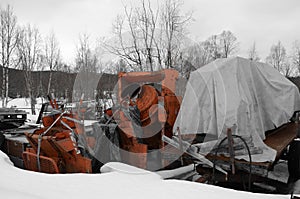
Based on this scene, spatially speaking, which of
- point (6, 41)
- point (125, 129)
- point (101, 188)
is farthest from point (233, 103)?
point (6, 41)

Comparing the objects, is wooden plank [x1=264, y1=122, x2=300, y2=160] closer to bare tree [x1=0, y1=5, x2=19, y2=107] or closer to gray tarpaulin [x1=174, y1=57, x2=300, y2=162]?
gray tarpaulin [x1=174, y1=57, x2=300, y2=162]

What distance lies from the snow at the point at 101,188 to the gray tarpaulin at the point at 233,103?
5.17ft

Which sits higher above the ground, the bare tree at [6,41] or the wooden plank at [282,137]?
the bare tree at [6,41]

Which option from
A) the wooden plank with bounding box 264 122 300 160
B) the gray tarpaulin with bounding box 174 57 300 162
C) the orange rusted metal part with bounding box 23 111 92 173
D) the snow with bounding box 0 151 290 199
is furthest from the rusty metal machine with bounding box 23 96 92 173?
the wooden plank with bounding box 264 122 300 160

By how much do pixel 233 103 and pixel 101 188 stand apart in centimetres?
258

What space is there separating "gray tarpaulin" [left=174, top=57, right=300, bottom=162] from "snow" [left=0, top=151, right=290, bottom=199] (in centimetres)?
158

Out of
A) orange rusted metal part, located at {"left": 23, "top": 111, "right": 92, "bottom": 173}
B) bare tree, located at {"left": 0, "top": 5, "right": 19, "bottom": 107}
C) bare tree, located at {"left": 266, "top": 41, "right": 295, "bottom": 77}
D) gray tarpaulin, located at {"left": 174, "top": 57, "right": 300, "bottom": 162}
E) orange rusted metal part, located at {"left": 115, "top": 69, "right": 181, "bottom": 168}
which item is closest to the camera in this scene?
gray tarpaulin, located at {"left": 174, "top": 57, "right": 300, "bottom": 162}

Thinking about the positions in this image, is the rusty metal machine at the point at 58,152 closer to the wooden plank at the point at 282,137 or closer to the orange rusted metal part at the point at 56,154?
the orange rusted metal part at the point at 56,154

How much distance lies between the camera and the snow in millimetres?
2598

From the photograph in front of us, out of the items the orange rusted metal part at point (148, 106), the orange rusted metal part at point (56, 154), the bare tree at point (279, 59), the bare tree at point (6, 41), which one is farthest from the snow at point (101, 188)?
the bare tree at point (279, 59)

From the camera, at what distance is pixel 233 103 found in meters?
4.46

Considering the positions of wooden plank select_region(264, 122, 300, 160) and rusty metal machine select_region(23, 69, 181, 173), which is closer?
wooden plank select_region(264, 122, 300, 160)

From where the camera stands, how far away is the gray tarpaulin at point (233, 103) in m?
4.39

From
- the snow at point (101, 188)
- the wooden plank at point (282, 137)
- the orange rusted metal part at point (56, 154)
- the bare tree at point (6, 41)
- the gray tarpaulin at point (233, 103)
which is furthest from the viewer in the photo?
the bare tree at point (6, 41)
